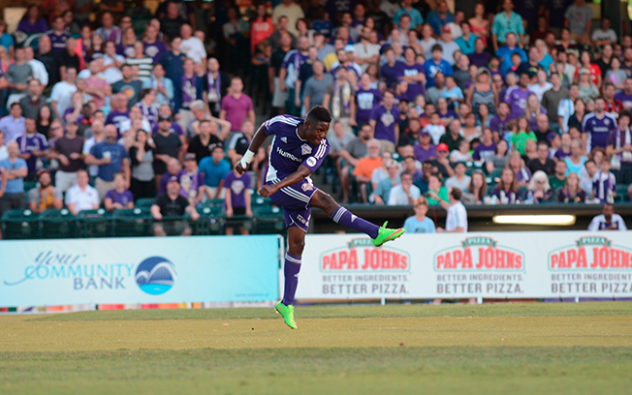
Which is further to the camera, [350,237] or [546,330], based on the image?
[350,237]

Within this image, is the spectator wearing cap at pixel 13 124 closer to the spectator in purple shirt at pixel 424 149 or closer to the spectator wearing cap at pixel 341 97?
the spectator wearing cap at pixel 341 97

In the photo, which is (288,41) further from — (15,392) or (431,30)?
(15,392)

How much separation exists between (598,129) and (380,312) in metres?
8.20

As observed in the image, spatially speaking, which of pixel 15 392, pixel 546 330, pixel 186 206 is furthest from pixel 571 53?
pixel 15 392

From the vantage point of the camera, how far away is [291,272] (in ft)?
30.7

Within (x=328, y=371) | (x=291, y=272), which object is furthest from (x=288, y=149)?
A: (x=328, y=371)

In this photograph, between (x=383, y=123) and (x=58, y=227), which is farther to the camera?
(x=383, y=123)

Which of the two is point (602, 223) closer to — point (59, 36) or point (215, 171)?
point (215, 171)

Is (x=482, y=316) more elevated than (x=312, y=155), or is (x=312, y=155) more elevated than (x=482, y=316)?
(x=312, y=155)

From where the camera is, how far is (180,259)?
48.1 feet

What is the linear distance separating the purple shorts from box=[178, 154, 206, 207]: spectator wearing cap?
6.66m

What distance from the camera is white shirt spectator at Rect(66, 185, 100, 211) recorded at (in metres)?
15.6

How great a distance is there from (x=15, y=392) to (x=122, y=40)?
48.7 ft

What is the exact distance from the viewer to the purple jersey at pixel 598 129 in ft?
58.4
